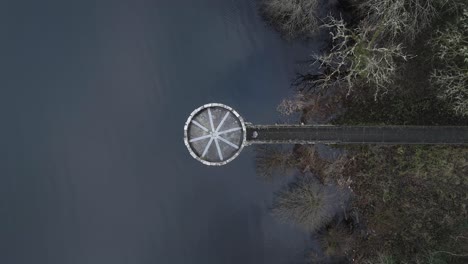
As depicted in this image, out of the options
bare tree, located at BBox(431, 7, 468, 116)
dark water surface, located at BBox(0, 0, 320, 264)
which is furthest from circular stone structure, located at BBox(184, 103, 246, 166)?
bare tree, located at BBox(431, 7, 468, 116)

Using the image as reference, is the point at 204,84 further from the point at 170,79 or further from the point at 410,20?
the point at 410,20

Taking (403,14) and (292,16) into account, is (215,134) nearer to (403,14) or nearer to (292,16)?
(292,16)

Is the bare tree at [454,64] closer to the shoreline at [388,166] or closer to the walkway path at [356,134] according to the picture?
the shoreline at [388,166]

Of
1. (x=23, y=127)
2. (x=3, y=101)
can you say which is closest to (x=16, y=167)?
(x=23, y=127)

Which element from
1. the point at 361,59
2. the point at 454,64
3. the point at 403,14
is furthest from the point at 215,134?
the point at 454,64

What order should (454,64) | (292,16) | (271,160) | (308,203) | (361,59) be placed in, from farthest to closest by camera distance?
(271,160)
(308,203)
(292,16)
(454,64)
(361,59)

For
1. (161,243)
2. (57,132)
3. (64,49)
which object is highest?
(64,49)
